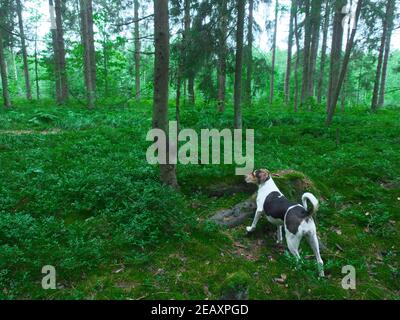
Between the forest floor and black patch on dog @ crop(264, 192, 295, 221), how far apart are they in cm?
68

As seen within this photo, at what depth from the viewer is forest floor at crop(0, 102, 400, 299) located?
4.58 m

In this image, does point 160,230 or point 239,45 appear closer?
point 160,230

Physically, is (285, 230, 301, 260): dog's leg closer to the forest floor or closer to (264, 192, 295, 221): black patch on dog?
the forest floor

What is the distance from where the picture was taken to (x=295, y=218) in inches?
199

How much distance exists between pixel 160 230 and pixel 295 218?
7.34 ft

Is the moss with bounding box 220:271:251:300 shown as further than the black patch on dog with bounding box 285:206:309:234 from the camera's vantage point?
No

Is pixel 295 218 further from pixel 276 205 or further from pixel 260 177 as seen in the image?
pixel 260 177

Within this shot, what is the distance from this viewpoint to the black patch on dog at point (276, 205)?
17.8 ft

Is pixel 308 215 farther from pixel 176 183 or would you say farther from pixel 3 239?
pixel 3 239

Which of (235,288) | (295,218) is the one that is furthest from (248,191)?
(235,288)
